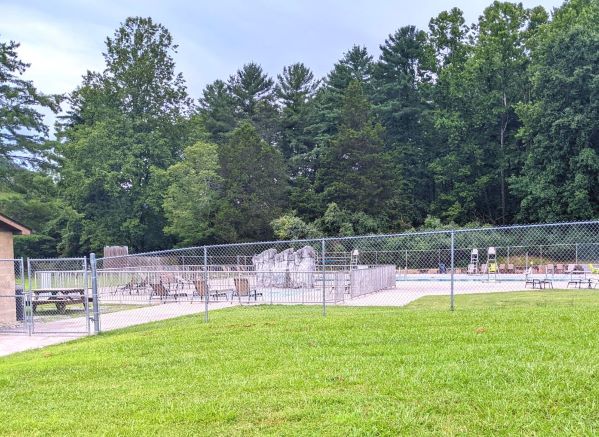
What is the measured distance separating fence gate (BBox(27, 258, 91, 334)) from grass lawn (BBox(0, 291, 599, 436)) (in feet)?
11.4

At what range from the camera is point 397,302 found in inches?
651

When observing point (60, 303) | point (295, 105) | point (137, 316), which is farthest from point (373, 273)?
point (295, 105)

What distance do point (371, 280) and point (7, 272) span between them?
38.6 ft

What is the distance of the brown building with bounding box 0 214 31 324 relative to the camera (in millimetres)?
15734

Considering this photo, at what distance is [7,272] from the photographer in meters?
15.9

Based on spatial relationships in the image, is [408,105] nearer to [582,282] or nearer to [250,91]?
[250,91]

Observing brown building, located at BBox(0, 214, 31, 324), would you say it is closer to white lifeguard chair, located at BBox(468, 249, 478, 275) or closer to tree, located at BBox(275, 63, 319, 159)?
white lifeguard chair, located at BBox(468, 249, 478, 275)

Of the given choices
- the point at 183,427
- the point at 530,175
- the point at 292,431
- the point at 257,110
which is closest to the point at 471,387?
the point at 292,431

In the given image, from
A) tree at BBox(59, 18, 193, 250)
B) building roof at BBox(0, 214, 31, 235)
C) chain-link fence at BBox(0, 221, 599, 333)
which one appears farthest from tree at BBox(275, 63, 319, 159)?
building roof at BBox(0, 214, 31, 235)

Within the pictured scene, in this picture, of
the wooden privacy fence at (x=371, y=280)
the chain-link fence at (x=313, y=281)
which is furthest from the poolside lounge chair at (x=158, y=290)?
the wooden privacy fence at (x=371, y=280)

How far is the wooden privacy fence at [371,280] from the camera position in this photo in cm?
1822

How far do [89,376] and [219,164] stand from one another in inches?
1562

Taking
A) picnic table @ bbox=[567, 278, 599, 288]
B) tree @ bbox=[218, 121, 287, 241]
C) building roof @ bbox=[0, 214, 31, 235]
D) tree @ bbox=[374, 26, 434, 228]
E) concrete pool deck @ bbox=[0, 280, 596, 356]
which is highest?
tree @ bbox=[374, 26, 434, 228]

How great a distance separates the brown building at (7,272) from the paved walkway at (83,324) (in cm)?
140
